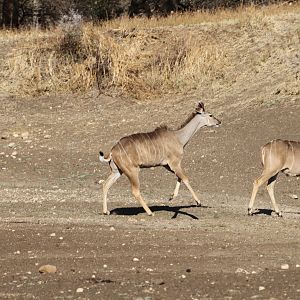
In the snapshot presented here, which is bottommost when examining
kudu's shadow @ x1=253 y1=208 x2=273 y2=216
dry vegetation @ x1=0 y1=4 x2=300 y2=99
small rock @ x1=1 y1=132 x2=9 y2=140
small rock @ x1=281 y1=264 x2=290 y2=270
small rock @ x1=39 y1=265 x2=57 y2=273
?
kudu's shadow @ x1=253 y1=208 x2=273 y2=216

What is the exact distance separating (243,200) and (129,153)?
3296mm

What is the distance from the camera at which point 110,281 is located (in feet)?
27.9

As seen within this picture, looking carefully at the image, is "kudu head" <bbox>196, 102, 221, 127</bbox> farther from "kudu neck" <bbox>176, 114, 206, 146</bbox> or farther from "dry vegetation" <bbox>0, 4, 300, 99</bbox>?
"dry vegetation" <bbox>0, 4, 300, 99</bbox>

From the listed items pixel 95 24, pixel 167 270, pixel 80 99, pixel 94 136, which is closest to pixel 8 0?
pixel 95 24

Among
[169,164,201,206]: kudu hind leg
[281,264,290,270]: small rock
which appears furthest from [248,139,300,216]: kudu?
[281,264,290,270]: small rock

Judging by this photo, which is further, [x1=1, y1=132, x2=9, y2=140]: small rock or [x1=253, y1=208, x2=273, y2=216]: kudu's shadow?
[x1=1, y1=132, x2=9, y2=140]: small rock

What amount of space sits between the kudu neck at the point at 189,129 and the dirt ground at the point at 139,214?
44.5 inches

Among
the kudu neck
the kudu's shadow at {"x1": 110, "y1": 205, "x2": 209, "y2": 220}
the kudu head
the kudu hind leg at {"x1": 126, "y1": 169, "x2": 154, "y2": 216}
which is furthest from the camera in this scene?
the kudu head

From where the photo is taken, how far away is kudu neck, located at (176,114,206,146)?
14336 mm

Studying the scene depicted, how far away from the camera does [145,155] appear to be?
520 inches

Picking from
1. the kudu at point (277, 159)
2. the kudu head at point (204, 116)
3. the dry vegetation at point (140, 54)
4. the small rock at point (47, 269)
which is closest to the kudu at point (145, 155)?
the kudu head at point (204, 116)

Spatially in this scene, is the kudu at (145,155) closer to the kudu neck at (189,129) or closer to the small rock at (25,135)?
the kudu neck at (189,129)

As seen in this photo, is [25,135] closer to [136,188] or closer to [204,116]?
[204,116]

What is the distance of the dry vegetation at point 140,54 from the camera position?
26906mm
